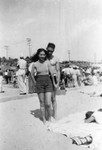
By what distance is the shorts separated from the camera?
538cm

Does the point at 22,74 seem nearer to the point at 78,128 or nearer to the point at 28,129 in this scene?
the point at 28,129

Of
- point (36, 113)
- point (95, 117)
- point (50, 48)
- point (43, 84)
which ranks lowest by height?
point (36, 113)

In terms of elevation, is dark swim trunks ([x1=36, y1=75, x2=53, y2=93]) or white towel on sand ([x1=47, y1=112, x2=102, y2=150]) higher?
dark swim trunks ([x1=36, y1=75, x2=53, y2=93])

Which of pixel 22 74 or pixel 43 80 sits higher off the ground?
pixel 43 80

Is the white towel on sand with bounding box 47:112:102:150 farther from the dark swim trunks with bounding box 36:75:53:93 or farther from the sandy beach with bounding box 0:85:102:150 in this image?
the dark swim trunks with bounding box 36:75:53:93

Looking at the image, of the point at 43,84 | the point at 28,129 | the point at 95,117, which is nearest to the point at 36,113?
the point at 43,84

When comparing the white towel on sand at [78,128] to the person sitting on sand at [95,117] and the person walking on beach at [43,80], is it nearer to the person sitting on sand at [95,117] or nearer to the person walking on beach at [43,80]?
the person sitting on sand at [95,117]

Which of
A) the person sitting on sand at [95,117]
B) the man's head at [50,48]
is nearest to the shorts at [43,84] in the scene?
the man's head at [50,48]

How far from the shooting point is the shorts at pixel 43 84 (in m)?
5.38

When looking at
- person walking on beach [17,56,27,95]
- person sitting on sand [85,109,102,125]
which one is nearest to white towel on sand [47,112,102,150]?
person sitting on sand [85,109,102,125]

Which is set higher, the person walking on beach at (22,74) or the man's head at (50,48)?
the man's head at (50,48)

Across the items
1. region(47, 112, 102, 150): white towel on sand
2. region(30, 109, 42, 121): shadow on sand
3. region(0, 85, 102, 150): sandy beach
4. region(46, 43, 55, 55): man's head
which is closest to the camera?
region(0, 85, 102, 150): sandy beach

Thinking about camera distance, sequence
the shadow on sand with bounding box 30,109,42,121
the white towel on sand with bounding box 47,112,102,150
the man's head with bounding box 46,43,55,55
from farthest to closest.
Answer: the shadow on sand with bounding box 30,109,42,121 < the man's head with bounding box 46,43,55,55 < the white towel on sand with bounding box 47,112,102,150

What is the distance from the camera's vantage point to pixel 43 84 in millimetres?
5379
